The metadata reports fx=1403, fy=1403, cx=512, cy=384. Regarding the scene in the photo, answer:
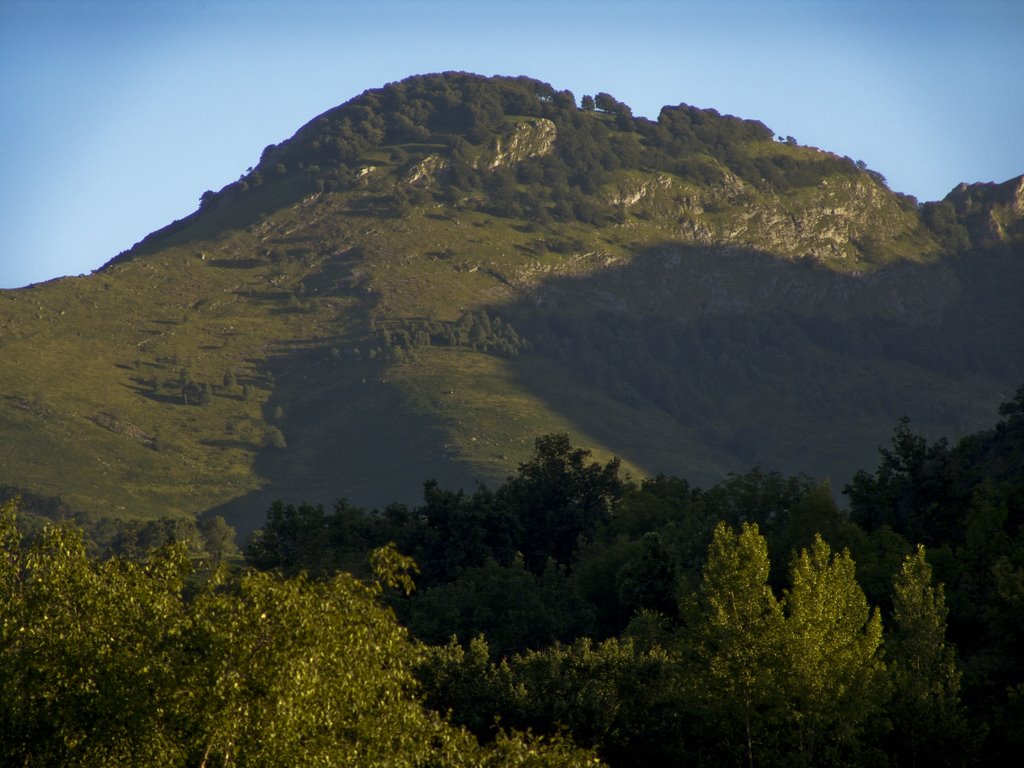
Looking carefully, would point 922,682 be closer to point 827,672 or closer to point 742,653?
point 827,672

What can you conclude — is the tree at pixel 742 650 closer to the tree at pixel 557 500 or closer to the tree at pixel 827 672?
the tree at pixel 827 672

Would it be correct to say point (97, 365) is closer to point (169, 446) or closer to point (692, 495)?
point (169, 446)

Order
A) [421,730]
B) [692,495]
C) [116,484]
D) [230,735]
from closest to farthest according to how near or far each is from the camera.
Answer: [230,735] < [421,730] < [692,495] < [116,484]

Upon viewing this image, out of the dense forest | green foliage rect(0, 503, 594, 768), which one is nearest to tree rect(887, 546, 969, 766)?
the dense forest

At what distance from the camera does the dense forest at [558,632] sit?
23.9 metres

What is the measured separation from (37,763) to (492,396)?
168956mm

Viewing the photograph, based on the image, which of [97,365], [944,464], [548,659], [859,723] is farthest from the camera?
[97,365]

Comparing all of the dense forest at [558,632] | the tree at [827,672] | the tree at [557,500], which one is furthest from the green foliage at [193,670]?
the tree at [557,500]

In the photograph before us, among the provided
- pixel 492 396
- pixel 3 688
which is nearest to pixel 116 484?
pixel 492 396

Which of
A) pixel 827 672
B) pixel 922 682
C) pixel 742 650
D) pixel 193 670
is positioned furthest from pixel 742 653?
pixel 193 670

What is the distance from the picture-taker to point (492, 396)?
19300cm

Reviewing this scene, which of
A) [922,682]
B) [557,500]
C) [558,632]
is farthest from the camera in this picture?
[557,500]

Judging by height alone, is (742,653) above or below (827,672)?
above

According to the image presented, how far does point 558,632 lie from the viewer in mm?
62281
